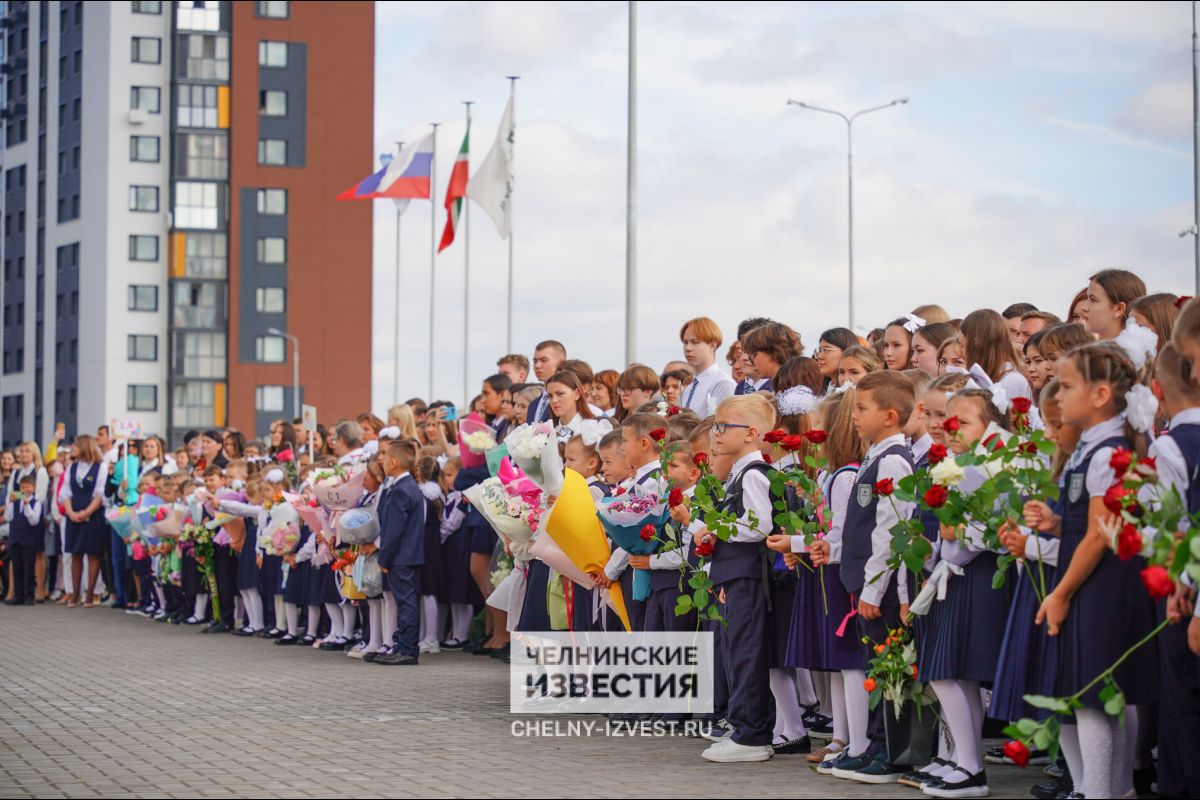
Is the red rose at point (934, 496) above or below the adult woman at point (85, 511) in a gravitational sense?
above

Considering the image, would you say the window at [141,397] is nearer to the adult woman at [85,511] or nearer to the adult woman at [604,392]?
the adult woman at [85,511]

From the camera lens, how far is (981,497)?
7.88 m

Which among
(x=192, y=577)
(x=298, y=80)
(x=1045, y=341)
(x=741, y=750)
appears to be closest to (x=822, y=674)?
(x=741, y=750)

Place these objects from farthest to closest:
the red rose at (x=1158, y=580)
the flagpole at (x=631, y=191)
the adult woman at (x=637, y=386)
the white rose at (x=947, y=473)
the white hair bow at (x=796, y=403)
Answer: the flagpole at (x=631, y=191), the adult woman at (x=637, y=386), the white hair bow at (x=796, y=403), the white rose at (x=947, y=473), the red rose at (x=1158, y=580)

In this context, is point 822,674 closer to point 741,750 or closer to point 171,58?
point 741,750

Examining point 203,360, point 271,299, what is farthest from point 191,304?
point 271,299

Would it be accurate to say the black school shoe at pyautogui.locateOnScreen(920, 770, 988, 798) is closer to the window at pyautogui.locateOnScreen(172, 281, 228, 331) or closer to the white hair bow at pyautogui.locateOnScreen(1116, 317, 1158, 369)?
the white hair bow at pyautogui.locateOnScreen(1116, 317, 1158, 369)

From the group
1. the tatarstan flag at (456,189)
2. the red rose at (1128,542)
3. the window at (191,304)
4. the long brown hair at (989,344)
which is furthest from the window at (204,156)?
the red rose at (1128,542)

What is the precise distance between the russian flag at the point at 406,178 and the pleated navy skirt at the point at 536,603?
28.7m

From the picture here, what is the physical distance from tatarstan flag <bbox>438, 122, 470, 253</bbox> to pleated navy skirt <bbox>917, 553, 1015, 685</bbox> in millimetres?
29887

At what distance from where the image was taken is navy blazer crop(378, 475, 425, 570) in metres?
16.1

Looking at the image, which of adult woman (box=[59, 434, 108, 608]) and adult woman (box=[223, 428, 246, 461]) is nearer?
adult woman (box=[223, 428, 246, 461])

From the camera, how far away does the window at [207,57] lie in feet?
287

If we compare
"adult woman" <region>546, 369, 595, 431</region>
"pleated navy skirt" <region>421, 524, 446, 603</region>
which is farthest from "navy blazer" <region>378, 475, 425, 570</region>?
"adult woman" <region>546, 369, 595, 431</region>
